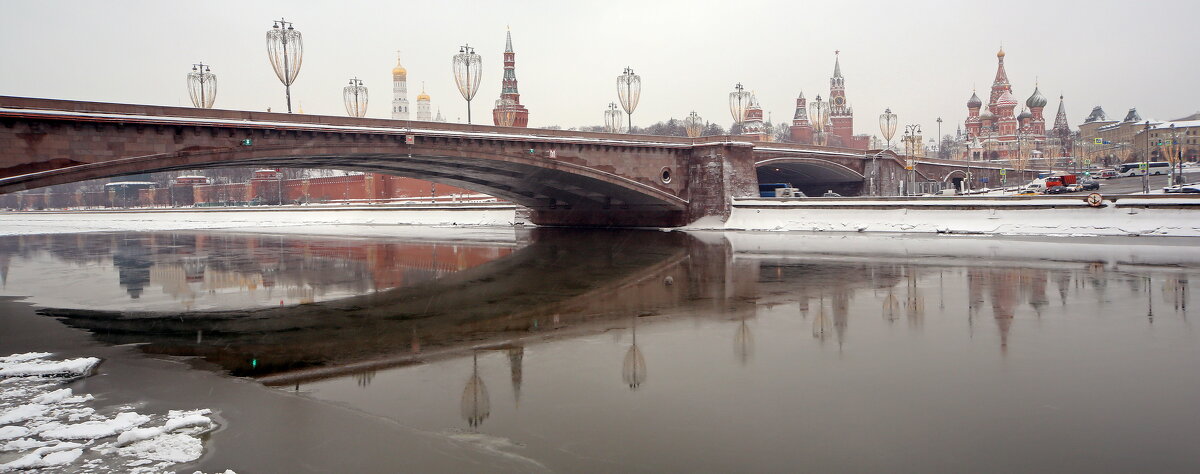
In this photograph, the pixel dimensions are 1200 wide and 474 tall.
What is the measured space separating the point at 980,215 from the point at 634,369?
30.6m

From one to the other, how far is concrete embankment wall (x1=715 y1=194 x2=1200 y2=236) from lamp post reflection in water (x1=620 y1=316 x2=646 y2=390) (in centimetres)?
2827

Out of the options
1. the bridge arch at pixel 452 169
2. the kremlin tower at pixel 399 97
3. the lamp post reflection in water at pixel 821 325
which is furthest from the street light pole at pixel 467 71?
the kremlin tower at pixel 399 97

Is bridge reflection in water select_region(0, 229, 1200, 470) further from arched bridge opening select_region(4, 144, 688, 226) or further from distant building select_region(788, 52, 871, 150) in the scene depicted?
distant building select_region(788, 52, 871, 150)

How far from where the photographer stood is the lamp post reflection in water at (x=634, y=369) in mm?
9250

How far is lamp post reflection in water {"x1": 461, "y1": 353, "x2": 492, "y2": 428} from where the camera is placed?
7816 millimetres

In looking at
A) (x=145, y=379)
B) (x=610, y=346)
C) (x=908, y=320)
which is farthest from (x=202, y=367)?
(x=908, y=320)

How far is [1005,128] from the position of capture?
393ft

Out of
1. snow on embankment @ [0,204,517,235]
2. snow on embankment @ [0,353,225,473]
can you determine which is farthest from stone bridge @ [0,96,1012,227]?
snow on embankment @ [0,353,225,473]

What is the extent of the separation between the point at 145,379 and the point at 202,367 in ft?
2.55

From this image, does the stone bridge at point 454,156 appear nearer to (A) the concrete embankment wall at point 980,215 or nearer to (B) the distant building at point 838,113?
(A) the concrete embankment wall at point 980,215

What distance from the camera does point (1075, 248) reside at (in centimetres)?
2633

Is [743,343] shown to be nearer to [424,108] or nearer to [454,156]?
[454,156]

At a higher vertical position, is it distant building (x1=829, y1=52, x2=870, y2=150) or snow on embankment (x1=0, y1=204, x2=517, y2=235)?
distant building (x1=829, y1=52, x2=870, y2=150)

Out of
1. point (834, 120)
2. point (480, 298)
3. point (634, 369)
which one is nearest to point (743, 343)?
point (634, 369)
